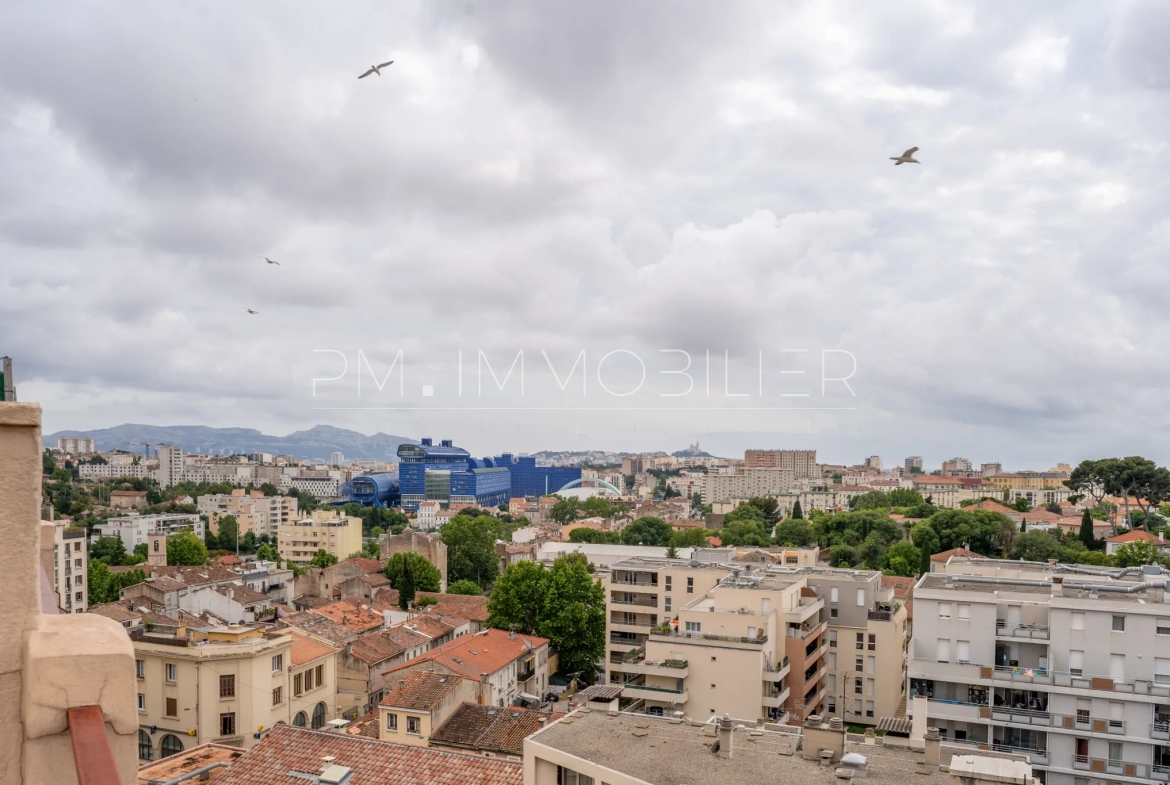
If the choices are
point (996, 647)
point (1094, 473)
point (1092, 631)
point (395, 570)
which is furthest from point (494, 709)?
point (1094, 473)

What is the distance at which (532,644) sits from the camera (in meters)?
36.2

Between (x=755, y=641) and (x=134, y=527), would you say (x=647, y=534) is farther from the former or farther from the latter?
(x=755, y=641)

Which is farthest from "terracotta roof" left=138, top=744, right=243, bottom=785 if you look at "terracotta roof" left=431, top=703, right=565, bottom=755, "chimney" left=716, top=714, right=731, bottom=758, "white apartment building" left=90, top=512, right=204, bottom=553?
"white apartment building" left=90, top=512, right=204, bottom=553

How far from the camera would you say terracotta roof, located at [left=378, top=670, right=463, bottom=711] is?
23031mm

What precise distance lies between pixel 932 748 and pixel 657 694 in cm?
1262

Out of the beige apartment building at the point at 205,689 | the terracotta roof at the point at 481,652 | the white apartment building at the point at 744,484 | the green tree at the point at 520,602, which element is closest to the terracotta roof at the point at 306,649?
the beige apartment building at the point at 205,689

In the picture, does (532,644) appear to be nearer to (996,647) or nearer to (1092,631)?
(996,647)

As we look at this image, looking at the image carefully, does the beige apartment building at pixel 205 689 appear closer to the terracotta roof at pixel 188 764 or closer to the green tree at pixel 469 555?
the terracotta roof at pixel 188 764

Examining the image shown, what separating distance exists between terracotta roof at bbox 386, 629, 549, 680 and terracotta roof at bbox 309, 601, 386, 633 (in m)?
5.49

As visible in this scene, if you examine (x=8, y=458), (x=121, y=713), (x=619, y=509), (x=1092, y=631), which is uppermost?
(x=8, y=458)

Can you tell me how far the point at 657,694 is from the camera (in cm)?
2670

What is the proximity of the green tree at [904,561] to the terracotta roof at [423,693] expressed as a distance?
4746 centimetres

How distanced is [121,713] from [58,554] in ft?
187

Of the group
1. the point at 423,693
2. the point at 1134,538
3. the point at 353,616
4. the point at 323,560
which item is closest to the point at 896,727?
the point at 423,693
